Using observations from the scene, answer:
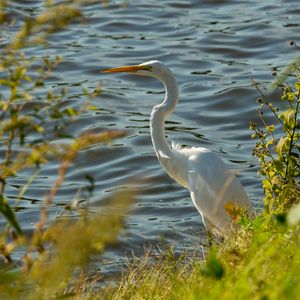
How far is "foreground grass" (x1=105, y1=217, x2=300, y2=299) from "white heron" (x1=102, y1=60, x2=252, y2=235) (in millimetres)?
1847

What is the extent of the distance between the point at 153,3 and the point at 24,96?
1124 cm

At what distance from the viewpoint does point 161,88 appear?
36.6 ft

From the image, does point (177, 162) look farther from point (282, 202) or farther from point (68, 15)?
point (68, 15)

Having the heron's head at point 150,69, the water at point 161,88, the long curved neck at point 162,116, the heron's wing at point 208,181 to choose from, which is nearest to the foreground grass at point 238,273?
the water at point 161,88

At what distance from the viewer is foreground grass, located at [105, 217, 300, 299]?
2766 mm

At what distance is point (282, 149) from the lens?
5.50 m

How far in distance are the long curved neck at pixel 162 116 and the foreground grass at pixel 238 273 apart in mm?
2727

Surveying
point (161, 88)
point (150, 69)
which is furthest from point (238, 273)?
point (161, 88)

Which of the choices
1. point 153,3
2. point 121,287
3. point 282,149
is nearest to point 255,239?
point 121,287

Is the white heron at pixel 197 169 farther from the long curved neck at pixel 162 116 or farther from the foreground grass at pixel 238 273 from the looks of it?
the foreground grass at pixel 238 273

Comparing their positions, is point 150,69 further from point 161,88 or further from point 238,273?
point 238,273

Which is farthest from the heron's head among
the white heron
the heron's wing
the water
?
the heron's wing

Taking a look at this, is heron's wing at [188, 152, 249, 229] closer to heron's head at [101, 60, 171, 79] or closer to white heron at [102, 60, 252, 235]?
white heron at [102, 60, 252, 235]

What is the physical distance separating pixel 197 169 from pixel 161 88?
13.4ft
